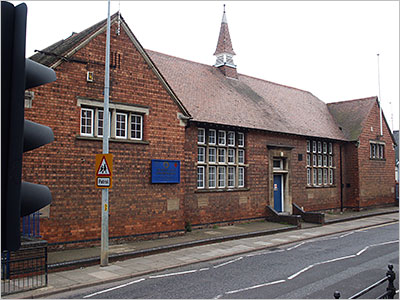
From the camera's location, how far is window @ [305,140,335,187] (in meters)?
25.5

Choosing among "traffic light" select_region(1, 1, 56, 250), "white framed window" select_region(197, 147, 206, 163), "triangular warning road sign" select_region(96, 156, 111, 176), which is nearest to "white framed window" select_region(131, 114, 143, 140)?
"triangular warning road sign" select_region(96, 156, 111, 176)

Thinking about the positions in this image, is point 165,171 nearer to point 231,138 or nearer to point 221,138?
point 221,138

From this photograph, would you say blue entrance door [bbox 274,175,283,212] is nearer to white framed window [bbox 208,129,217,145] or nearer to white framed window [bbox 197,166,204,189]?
white framed window [bbox 208,129,217,145]

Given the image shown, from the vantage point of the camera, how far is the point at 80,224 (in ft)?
44.4

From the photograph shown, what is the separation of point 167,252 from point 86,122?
5.55 metres

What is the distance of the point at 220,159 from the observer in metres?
19.9

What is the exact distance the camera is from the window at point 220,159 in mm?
19016

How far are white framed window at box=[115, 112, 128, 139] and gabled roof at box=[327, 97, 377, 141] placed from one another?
1884 cm

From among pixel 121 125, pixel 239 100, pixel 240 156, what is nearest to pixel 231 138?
pixel 240 156

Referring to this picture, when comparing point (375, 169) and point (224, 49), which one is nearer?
point (224, 49)

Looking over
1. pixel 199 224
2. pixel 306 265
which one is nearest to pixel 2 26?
pixel 306 265

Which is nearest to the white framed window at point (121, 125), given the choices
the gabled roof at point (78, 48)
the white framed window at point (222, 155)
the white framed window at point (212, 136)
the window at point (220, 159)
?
the gabled roof at point (78, 48)

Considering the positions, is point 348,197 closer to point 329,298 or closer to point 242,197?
point 242,197

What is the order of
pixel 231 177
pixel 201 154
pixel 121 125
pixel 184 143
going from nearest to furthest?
pixel 121 125, pixel 184 143, pixel 201 154, pixel 231 177
